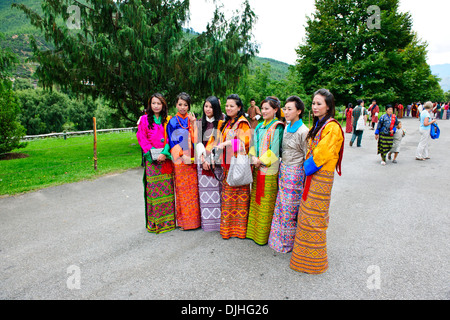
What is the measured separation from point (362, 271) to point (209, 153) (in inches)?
84.3

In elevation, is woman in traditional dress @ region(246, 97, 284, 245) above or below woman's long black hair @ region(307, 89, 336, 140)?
below

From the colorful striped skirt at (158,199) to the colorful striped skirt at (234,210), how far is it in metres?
0.78

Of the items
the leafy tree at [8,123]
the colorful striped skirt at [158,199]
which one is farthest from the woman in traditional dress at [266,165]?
the leafy tree at [8,123]

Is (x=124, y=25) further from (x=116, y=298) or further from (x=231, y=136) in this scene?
(x=116, y=298)

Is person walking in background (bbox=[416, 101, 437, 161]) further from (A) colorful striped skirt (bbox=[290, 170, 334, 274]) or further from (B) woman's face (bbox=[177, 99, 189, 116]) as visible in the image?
(B) woman's face (bbox=[177, 99, 189, 116])

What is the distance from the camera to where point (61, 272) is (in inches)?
110

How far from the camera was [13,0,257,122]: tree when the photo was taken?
8.14 metres

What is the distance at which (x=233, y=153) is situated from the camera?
129 inches

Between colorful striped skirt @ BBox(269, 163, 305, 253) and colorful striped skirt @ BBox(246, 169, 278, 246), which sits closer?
colorful striped skirt @ BBox(269, 163, 305, 253)

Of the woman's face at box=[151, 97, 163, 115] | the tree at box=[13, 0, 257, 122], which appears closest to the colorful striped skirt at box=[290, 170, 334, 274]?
the woman's face at box=[151, 97, 163, 115]

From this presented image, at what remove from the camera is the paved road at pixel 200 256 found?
98.3 inches

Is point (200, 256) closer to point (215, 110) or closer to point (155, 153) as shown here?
point (155, 153)

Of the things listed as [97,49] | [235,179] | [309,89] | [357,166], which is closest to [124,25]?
[97,49]

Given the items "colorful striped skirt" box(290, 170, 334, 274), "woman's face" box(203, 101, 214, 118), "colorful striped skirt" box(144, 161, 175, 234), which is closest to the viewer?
"colorful striped skirt" box(290, 170, 334, 274)
